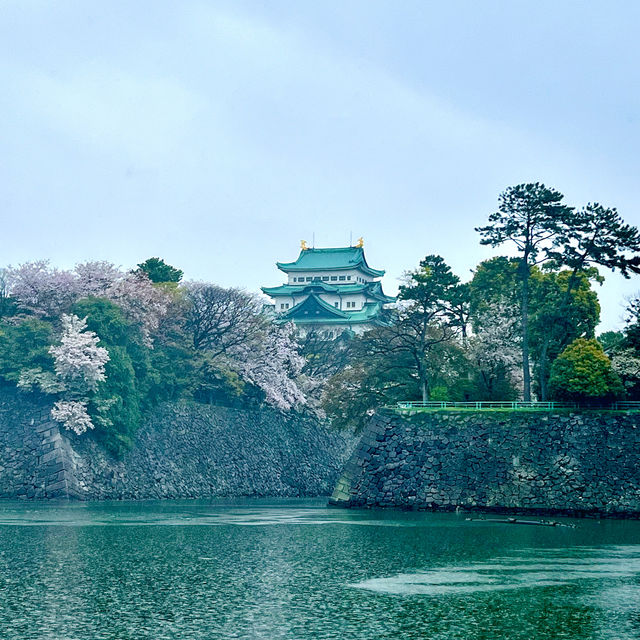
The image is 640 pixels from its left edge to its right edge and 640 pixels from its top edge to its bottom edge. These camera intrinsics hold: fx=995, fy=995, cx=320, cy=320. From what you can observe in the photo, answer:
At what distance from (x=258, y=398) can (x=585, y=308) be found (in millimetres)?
24072

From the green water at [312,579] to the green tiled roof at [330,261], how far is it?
6580cm

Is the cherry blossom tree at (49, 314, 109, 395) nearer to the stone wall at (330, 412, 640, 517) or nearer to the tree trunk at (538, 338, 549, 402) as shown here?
the stone wall at (330, 412, 640, 517)

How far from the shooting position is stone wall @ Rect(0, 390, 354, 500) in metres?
50.4

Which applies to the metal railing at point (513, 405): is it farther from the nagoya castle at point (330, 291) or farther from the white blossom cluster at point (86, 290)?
the nagoya castle at point (330, 291)

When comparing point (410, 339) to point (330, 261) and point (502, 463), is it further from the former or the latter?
point (330, 261)

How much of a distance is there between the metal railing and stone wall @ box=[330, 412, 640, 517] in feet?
2.94

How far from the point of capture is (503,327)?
55.8 m

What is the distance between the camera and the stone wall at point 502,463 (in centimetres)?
4434

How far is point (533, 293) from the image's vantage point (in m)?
55.2

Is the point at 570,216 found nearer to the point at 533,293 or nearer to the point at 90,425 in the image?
the point at 533,293

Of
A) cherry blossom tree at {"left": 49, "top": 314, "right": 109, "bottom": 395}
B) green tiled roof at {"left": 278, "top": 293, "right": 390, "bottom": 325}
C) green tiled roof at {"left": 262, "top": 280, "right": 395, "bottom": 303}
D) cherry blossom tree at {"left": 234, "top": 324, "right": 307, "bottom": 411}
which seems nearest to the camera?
cherry blossom tree at {"left": 49, "top": 314, "right": 109, "bottom": 395}

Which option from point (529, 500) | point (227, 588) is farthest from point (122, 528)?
point (529, 500)

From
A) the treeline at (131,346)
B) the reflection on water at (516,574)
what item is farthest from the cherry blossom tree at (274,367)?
the reflection on water at (516,574)

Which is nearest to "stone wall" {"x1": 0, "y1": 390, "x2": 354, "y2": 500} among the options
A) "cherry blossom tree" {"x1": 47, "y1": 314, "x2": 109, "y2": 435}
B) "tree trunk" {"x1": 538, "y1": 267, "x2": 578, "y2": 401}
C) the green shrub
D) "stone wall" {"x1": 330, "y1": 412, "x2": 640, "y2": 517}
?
"cherry blossom tree" {"x1": 47, "y1": 314, "x2": 109, "y2": 435}
